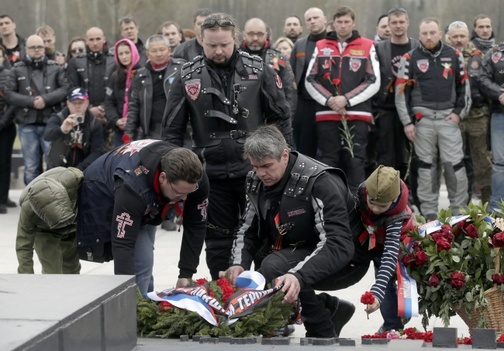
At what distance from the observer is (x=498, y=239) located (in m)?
5.91

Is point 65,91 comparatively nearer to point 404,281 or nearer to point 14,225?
point 14,225

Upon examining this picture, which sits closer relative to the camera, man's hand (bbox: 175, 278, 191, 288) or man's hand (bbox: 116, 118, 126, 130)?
man's hand (bbox: 175, 278, 191, 288)

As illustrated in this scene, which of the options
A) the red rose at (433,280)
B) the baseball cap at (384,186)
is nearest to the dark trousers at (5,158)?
the baseball cap at (384,186)

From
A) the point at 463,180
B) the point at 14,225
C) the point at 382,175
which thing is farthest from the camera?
the point at 14,225

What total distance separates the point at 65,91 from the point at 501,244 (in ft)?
22.9

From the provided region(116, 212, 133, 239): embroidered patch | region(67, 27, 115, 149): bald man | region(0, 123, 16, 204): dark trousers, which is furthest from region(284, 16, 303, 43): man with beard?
region(116, 212, 133, 239): embroidered patch

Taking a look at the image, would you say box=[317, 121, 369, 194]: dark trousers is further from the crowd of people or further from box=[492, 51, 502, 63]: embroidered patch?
box=[492, 51, 502, 63]: embroidered patch

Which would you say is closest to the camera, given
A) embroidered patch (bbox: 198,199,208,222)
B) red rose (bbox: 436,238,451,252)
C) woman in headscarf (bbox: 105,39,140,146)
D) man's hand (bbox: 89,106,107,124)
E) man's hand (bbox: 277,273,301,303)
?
man's hand (bbox: 277,273,301,303)

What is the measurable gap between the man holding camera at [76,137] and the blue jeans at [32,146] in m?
1.34

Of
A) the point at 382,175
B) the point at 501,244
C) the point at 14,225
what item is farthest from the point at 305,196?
the point at 14,225

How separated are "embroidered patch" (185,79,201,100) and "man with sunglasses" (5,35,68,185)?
524 centimetres

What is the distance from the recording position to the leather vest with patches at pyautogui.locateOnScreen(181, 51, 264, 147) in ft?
22.7

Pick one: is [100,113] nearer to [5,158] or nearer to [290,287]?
[5,158]

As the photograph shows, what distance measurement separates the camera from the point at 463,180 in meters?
10.7
